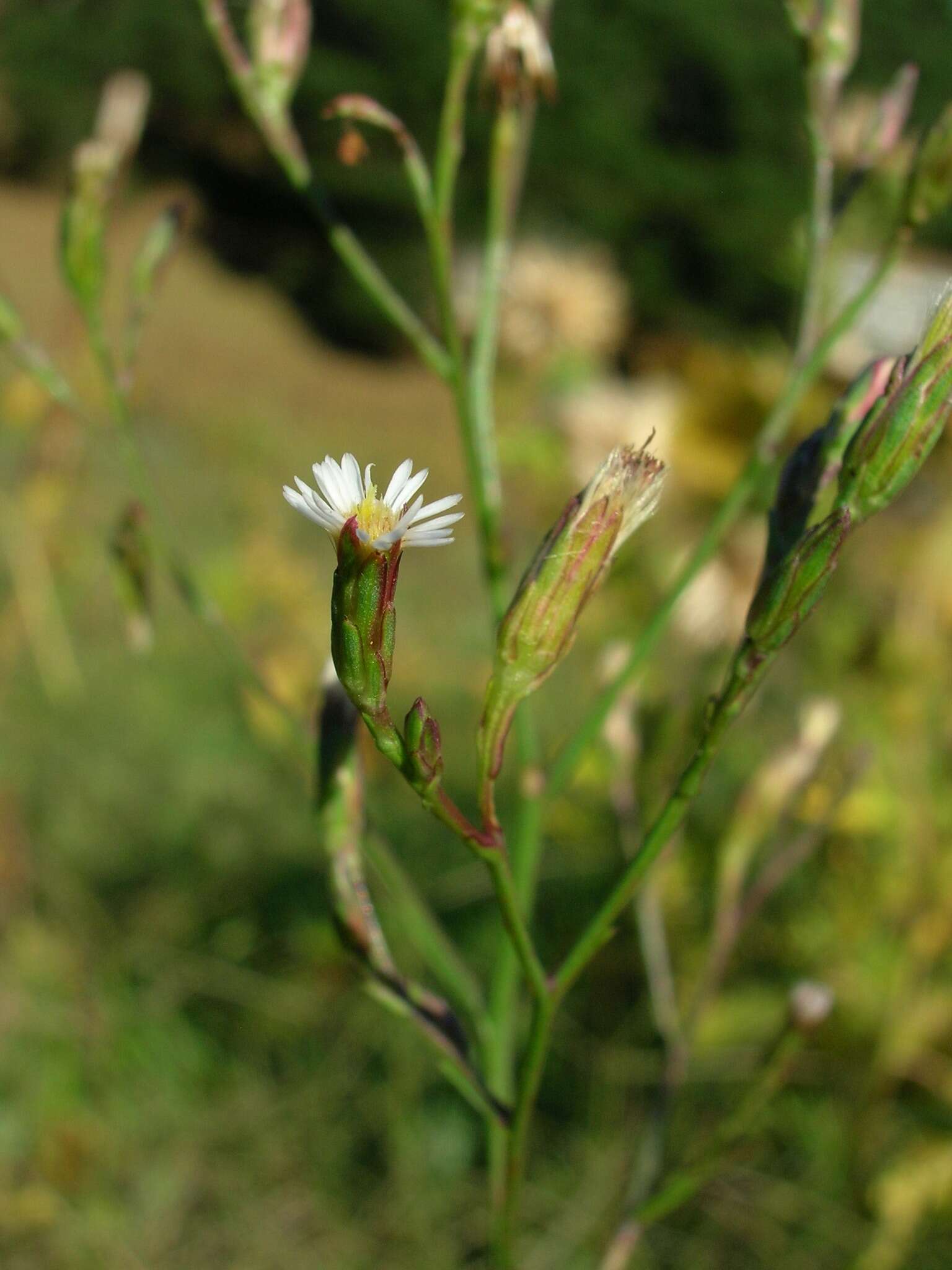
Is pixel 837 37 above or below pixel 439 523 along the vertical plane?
above

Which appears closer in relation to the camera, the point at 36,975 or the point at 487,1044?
the point at 487,1044

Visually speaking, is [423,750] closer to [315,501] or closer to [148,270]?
[315,501]

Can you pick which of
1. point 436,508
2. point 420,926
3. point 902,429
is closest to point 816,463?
point 902,429

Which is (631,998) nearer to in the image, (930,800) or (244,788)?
(930,800)

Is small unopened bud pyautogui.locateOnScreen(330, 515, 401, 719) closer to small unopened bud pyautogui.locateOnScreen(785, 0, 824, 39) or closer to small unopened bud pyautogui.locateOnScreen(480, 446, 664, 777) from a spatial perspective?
small unopened bud pyautogui.locateOnScreen(480, 446, 664, 777)

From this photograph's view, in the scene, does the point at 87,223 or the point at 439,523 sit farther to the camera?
the point at 87,223

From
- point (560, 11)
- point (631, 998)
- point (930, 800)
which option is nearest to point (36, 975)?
point (631, 998)

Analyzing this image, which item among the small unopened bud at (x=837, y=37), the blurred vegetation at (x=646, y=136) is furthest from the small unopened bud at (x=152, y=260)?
the blurred vegetation at (x=646, y=136)
